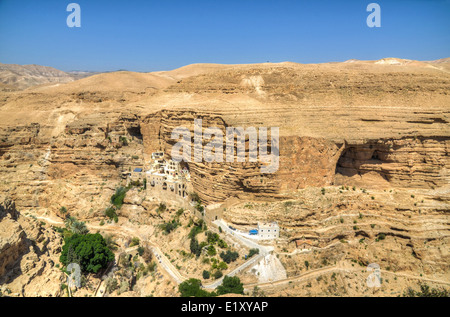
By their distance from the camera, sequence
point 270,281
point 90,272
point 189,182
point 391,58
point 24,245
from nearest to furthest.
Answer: point 24,245
point 270,281
point 90,272
point 189,182
point 391,58

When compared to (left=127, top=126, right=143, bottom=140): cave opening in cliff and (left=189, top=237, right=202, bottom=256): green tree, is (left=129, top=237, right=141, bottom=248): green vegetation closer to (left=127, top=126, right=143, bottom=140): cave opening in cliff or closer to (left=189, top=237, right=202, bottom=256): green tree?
(left=189, top=237, right=202, bottom=256): green tree

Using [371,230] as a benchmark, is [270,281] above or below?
below

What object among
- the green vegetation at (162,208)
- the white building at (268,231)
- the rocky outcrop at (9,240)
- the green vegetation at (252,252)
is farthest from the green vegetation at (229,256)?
the rocky outcrop at (9,240)

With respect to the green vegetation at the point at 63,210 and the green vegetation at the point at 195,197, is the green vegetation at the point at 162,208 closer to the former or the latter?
the green vegetation at the point at 195,197

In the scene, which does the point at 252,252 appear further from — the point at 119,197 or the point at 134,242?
the point at 119,197

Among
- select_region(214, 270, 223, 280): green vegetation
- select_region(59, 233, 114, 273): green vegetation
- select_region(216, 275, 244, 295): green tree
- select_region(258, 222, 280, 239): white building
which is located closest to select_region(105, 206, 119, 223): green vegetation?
select_region(59, 233, 114, 273): green vegetation

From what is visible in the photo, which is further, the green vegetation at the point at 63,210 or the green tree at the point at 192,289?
the green vegetation at the point at 63,210

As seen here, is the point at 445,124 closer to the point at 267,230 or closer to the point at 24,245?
the point at 267,230

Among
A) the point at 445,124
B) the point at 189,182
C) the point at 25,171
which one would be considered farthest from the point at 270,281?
the point at 25,171
